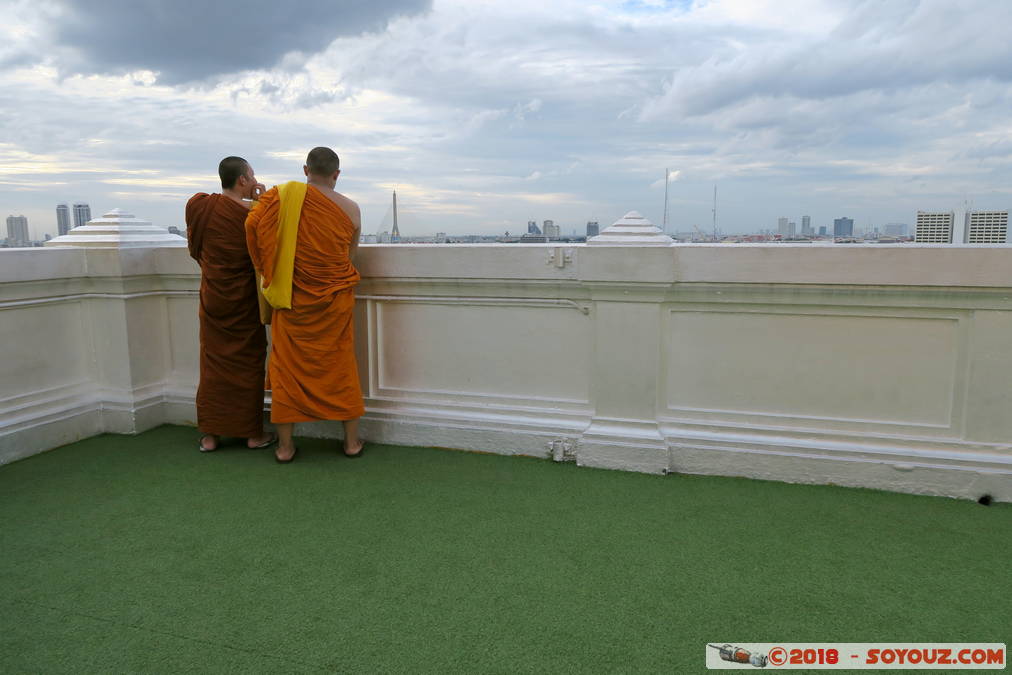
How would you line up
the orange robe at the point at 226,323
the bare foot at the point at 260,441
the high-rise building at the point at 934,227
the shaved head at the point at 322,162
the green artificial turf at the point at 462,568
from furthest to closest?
the bare foot at the point at 260,441 → the orange robe at the point at 226,323 → the shaved head at the point at 322,162 → the high-rise building at the point at 934,227 → the green artificial turf at the point at 462,568

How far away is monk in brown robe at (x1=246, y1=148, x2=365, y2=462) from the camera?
388 cm

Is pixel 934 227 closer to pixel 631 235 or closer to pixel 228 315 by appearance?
pixel 631 235

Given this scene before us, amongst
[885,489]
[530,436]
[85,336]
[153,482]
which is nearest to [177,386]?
[85,336]

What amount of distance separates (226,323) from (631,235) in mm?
2351

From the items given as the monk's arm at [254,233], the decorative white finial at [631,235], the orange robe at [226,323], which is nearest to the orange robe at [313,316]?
the monk's arm at [254,233]

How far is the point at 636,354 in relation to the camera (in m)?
3.90

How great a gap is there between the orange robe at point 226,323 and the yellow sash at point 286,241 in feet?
1.26

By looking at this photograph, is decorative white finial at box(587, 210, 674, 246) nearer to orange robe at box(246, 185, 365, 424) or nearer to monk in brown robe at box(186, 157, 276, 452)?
orange robe at box(246, 185, 365, 424)

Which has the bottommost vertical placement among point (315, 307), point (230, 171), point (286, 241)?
point (315, 307)

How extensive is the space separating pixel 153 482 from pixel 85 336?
4.97 feet

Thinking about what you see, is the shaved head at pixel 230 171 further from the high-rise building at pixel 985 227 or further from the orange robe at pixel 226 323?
the high-rise building at pixel 985 227

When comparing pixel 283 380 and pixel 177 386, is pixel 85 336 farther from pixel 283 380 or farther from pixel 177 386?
pixel 283 380

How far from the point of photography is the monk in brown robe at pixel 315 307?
3.88 metres

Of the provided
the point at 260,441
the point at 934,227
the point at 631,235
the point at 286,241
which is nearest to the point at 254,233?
the point at 286,241
